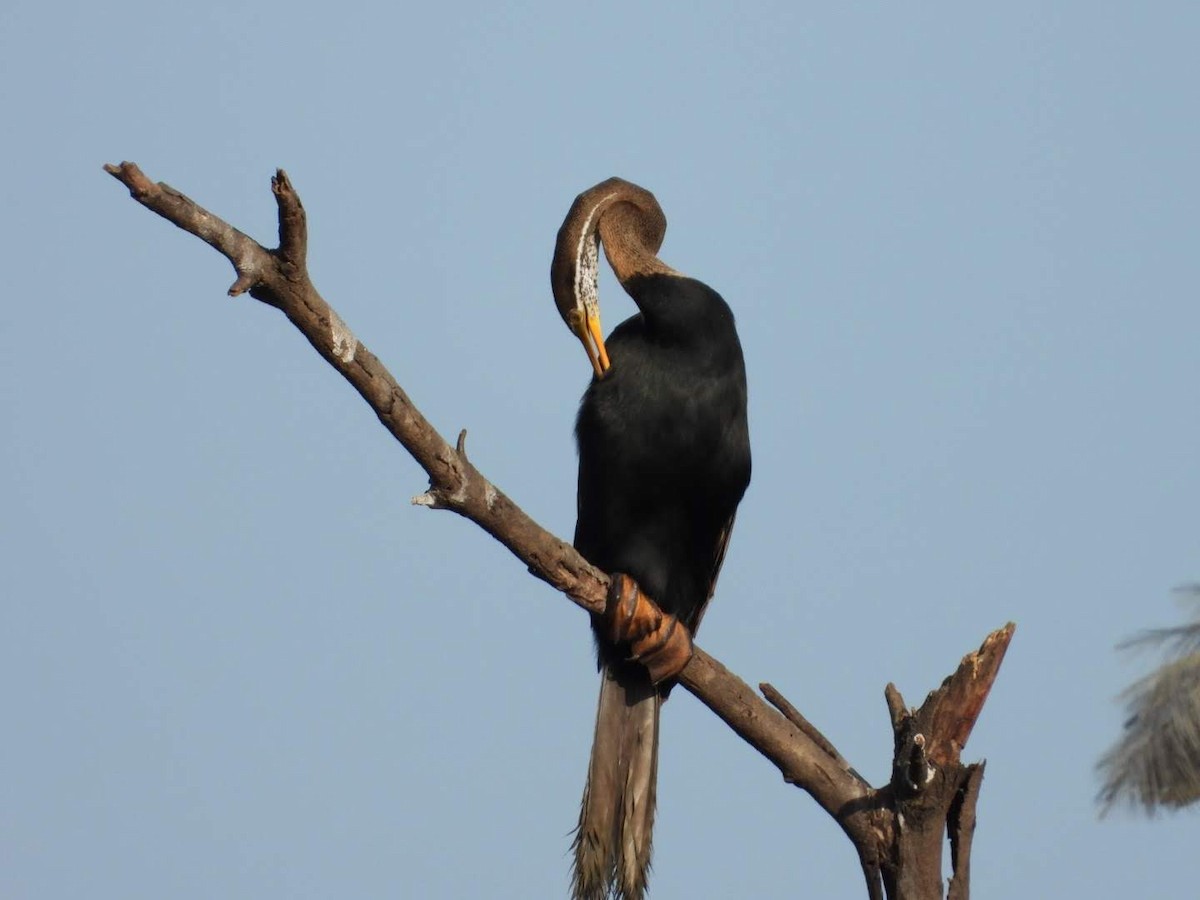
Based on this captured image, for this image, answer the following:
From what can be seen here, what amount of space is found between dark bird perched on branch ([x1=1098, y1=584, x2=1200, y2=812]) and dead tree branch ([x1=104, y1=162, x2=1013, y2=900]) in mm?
1175

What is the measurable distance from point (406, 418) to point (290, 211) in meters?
0.72

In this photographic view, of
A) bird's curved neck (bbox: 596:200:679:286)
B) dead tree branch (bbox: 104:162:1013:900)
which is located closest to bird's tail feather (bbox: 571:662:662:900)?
dead tree branch (bbox: 104:162:1013:900)

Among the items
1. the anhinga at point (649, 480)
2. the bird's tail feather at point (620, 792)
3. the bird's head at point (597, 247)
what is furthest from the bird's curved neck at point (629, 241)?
the bird's tail feather at point (620, 792)

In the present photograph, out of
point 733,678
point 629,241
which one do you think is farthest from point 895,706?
point 629,241

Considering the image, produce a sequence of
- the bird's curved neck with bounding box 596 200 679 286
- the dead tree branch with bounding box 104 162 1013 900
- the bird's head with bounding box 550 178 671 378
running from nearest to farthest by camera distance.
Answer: the dead tree branch with bounding box 104 162 1013 900, the bird's head with bounding box 550 178 671 378, the bird's curved neck with bounding box 596 200 679 286

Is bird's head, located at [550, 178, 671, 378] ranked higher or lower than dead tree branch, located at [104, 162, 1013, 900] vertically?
higher

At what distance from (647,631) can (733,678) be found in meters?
0.34

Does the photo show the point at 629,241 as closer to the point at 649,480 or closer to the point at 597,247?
the point at 597,247

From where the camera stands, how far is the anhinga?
18.2 ft

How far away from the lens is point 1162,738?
566cm

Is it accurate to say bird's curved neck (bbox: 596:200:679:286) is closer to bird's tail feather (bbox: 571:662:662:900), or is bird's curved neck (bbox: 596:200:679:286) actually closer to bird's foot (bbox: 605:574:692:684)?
bird's foot (bbox: 605:574:692:684)

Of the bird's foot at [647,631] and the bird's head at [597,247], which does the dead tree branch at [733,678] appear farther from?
the bird's head at [597,247]

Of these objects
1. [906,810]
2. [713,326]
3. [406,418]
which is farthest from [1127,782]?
[406,418]

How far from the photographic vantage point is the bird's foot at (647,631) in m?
5.29
